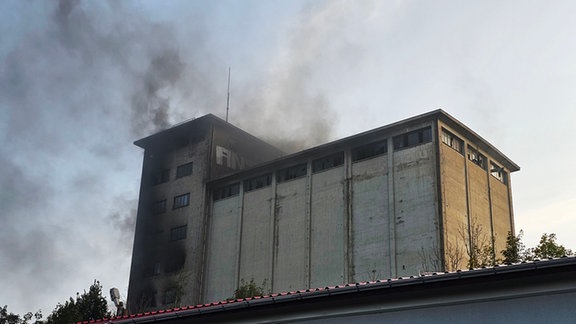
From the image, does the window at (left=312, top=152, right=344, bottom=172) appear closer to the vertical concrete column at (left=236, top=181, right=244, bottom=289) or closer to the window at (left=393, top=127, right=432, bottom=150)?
the window at (left=393, top=127, right=432, bottom=150)

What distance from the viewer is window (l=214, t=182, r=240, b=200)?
5597 centimetres

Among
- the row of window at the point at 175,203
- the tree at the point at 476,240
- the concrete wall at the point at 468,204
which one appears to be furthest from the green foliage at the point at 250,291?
the tree at the point at 476,240

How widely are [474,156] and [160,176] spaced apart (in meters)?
28.3

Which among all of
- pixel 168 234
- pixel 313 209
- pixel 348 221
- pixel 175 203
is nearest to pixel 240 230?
pixel 313 209

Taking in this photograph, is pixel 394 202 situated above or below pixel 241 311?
above

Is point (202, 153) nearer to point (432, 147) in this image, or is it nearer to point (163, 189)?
point (163, 189)

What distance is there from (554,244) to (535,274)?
83.1 feet

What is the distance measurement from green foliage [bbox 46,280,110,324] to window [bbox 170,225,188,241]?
7856mm

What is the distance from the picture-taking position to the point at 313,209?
49.5 metres

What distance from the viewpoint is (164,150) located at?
62875 millimetres

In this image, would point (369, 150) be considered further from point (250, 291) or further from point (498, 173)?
point (250, 291)

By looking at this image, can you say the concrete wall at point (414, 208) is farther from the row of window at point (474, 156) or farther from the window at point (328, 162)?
the window at point (328, 162)

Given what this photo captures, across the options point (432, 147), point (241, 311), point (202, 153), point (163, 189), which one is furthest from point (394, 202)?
point (241, 311)

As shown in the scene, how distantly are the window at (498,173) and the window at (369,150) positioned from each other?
10128 mm
